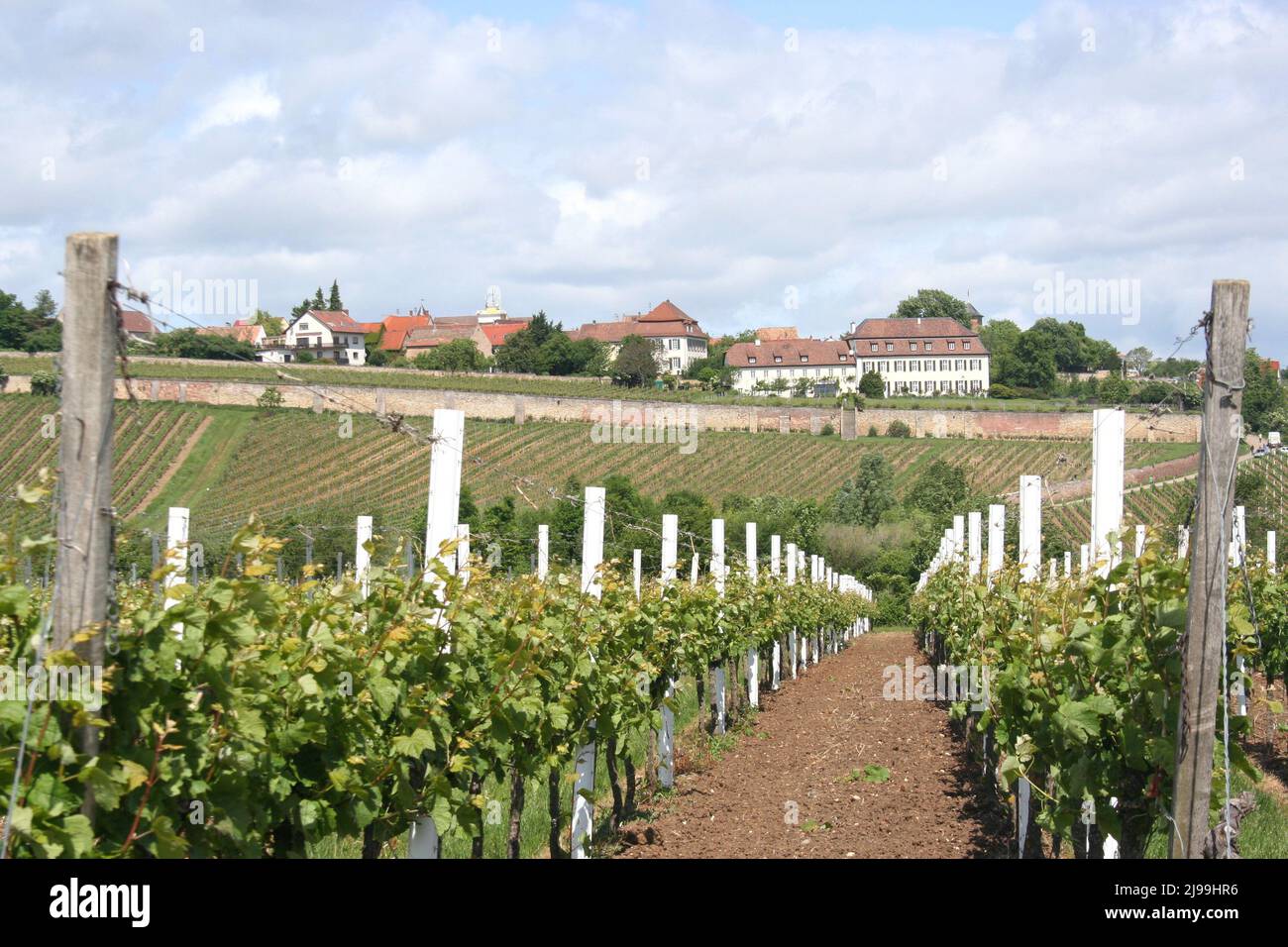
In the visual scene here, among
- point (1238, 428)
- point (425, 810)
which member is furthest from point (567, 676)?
point (1238, 428)

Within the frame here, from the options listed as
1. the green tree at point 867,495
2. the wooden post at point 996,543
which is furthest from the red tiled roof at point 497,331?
the wooden post at point 996,543

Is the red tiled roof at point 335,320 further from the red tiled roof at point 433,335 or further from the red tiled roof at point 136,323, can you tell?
the red tiled roof at point 136,323

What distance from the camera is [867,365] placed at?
12044 centimetres

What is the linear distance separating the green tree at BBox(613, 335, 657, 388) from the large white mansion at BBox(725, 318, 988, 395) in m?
11.1

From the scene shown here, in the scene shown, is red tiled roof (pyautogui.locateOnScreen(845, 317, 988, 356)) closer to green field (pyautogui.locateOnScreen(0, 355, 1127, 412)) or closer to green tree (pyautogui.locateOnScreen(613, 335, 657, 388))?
green field (pyautogui.locateOnScreen(0, 355, 1127, 412))

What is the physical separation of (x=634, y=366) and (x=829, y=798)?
98344 mm

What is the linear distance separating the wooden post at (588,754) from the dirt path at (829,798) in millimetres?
544

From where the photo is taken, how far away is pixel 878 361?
397 feet

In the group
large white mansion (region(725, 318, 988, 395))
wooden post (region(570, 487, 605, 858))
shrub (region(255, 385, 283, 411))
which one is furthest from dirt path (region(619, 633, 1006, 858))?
large white mansion (region(725, 318, 988, 395))

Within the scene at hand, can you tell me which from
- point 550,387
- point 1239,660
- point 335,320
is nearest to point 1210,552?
point 1239,660

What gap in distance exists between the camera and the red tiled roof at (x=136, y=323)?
313 cm

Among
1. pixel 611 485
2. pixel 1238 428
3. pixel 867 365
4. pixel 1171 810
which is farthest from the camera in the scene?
pixel 867 365
